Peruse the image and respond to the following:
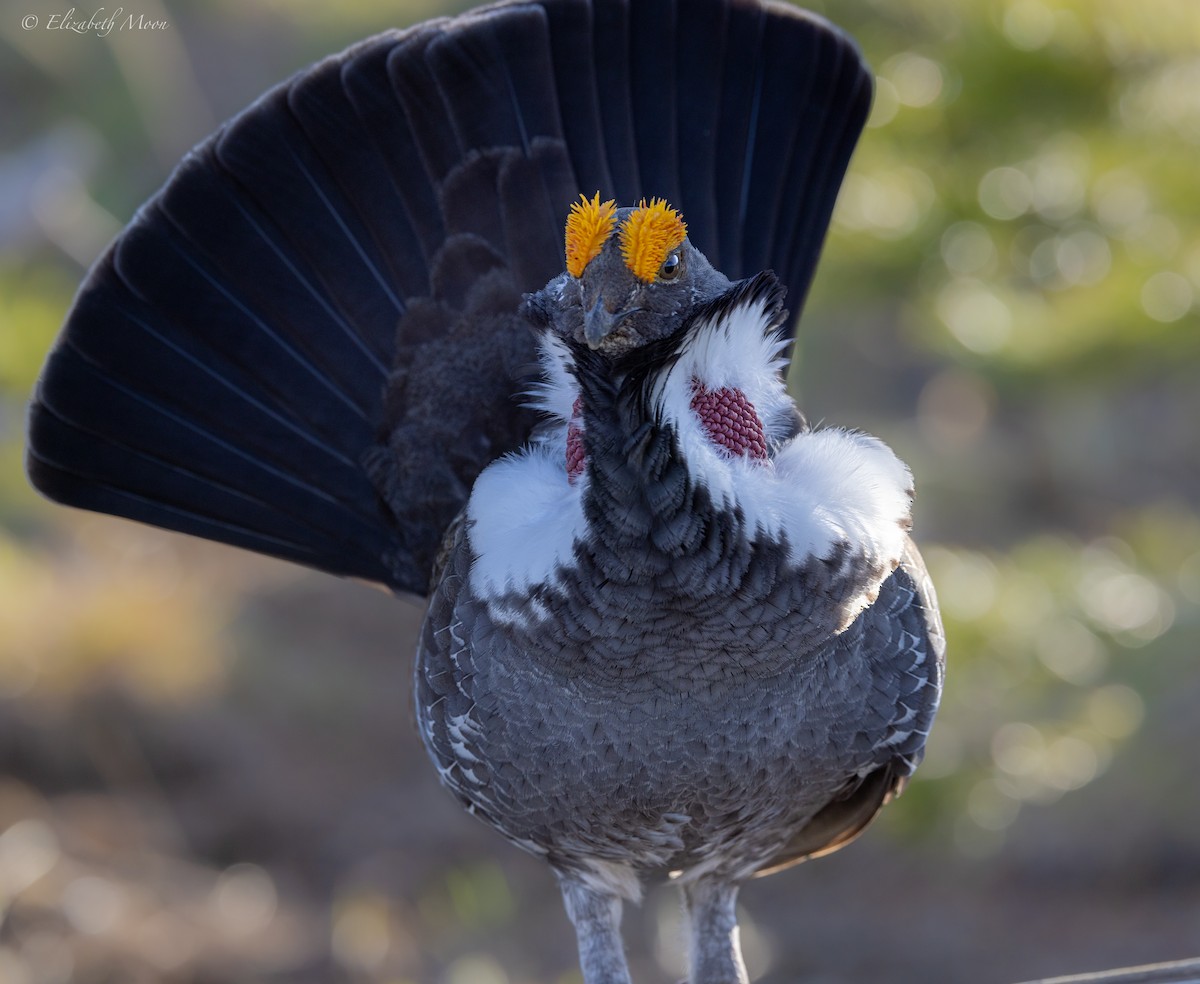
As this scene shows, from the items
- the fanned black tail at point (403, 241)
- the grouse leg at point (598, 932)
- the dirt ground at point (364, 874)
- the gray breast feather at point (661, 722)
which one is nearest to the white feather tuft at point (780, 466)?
the gray breast feather at point (661, 722)

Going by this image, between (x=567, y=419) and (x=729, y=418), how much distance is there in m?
0.38

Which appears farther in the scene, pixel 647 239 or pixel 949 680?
pixel 949 680

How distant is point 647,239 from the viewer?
6.75ft

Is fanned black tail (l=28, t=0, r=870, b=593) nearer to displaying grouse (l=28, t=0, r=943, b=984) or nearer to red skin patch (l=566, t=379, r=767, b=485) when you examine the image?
displaying grouse (l=28, t=0, r=943, b=984)

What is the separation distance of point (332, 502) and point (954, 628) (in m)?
2.46

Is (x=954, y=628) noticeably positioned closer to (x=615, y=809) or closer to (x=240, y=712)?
(x=615, y=809)

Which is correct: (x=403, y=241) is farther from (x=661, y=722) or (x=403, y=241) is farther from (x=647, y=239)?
(x=661, y=722)

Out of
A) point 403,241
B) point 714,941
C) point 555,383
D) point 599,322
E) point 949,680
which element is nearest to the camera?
point 599,322

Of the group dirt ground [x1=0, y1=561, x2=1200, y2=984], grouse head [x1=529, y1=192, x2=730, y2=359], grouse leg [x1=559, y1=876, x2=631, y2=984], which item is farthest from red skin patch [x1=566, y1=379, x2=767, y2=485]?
dirt ground [x1=0, y1=561, x2=1200, y2=984]

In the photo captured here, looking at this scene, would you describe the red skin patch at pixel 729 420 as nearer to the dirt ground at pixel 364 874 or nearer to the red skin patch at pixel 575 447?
the red skin patch at pixel 575 447

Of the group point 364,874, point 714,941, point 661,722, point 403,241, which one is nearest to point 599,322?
point 661,722

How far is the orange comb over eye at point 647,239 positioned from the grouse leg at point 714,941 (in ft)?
5.03

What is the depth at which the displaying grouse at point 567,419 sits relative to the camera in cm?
221

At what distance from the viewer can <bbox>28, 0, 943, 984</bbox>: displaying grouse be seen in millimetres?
2209
